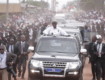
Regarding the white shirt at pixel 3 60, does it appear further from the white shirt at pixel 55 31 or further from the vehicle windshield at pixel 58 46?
the white shirt at pixel 55 31

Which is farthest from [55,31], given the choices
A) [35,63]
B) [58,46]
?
[35,63]

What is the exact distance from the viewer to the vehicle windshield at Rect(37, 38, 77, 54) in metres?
14.2

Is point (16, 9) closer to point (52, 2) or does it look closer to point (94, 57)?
point (94, 57)

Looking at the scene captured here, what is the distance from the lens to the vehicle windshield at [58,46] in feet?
46.6

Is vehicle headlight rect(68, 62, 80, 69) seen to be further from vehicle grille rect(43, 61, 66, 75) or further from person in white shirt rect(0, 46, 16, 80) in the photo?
person in white shirt rect(0, 46, 16, 80)

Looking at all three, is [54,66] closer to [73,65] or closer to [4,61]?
[73,65]

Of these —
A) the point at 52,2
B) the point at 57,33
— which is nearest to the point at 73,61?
the point at 57,33

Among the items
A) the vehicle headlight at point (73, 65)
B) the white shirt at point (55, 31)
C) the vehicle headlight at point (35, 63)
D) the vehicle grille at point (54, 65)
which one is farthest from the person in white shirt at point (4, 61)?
the white shirt at point (55, 31)

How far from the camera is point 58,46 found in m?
14.3

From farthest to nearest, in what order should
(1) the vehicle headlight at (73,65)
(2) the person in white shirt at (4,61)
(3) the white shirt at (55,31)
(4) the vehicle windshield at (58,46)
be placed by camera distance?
1. (3) the white shirt at (55,31)
2. (4) the vehicle windshield at (58,46)
3. (1) the vehicle headlight at (73,65)
4. (2) the person in white shirt at (4,61)

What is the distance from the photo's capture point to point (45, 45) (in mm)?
14398

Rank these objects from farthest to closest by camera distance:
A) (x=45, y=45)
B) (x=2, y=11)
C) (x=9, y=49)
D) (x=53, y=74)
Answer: (x=2, y=11)
(x=9, y=49)
(x=45, y=45)
(x=53, y=74)

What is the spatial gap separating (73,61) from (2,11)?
43453 mm

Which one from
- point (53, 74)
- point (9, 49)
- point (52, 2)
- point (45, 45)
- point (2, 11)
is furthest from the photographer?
point (52, 2)
